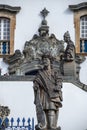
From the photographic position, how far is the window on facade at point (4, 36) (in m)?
27.7

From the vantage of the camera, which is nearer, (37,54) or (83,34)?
(37,54)

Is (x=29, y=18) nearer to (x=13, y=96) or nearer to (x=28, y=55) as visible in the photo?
(x=28, y=55)

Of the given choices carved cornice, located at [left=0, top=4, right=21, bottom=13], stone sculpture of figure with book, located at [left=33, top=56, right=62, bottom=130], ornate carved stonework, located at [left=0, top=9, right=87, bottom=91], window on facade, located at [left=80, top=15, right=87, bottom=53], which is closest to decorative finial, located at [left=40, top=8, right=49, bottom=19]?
ornate carved stonework, located at [left=0, top=9, right=87, bottom=91]

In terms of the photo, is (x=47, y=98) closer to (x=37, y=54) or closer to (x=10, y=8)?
(x=37, y=54)

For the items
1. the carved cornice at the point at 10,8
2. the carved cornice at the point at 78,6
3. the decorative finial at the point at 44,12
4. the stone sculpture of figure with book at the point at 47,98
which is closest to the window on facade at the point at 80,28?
the carved cornice at the point at 78,6

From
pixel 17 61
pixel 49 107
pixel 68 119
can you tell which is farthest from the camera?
pixel 17 61

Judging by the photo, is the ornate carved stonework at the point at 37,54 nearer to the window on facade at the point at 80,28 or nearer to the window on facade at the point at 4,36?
the window on facade at the point at 80,28

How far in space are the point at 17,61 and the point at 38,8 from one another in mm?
2778

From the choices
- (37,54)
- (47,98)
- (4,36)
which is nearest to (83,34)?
(37,54)

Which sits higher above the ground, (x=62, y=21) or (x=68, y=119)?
(x=62, y=21)

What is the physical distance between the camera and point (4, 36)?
27.9m

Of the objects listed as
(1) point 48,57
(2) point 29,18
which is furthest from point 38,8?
(1) point 48,57

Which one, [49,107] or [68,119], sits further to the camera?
[68,119]

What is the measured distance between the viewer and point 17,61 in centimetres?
2698
